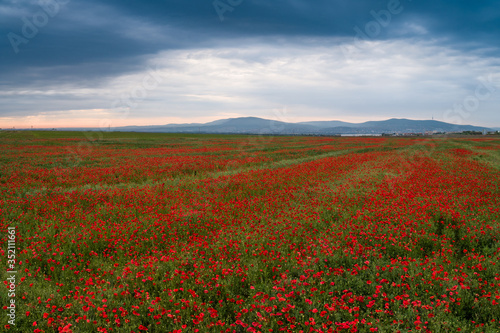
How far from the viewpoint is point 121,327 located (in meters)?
4.47

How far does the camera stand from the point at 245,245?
23.6 ft

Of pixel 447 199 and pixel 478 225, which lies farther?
pixel 447 199

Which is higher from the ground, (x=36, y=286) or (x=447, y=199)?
(x=447, y=199)

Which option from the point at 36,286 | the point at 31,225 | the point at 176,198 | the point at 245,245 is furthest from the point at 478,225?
the point at 31,225

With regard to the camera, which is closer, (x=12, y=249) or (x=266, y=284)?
(x=266, y=284)

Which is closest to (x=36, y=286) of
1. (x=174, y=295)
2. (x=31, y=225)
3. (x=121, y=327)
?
(x=121, y=327)

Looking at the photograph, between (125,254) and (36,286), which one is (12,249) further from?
(125,254)

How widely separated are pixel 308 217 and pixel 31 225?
8.80m

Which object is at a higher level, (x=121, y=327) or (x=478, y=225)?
(x=478, y=225)

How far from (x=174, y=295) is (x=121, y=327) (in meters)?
0.91

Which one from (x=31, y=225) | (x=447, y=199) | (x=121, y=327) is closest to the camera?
(x=121, y=327)

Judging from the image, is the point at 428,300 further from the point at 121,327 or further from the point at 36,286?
the point at 36,286

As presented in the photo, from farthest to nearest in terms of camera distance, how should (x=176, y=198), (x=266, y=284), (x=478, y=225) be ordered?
(x=176, y=198)
(x=478, y=225)
(x=266, y=284)

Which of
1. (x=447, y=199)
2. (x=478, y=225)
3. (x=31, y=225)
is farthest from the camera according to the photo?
(x=447, y=199)
